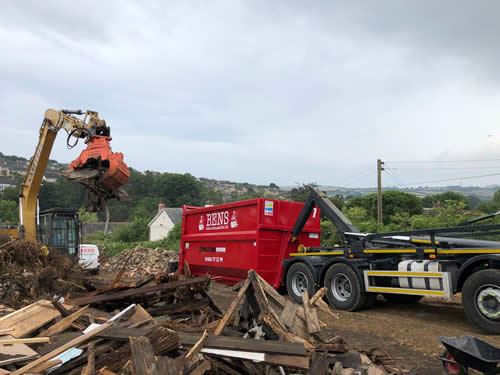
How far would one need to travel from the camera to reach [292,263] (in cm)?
962

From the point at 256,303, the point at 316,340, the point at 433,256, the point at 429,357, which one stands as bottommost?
the point at 429,357

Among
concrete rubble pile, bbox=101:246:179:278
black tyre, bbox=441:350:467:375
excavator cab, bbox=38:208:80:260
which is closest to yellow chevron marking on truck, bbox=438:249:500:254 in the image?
black tyre, bbox=441:350:467:375

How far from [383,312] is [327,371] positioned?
15.8 feet

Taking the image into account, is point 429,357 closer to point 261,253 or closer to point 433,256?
point 433,256

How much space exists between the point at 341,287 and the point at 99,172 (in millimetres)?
5386

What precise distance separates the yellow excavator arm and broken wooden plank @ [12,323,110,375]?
591cm

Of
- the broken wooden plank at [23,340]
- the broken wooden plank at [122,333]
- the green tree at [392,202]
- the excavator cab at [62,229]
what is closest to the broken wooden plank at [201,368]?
the broken wooden plank at [122,333]

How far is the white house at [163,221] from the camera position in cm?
5319

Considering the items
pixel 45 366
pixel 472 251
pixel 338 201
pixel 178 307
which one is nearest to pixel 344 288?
pixel 472 251

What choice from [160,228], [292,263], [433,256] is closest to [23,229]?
[292,263]

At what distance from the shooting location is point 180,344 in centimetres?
380

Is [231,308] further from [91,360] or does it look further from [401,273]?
[401,273]

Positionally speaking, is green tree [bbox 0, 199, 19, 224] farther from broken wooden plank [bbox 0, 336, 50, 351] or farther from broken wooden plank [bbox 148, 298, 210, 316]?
broken wooden plank [bbox 0, 336, 50, 351]

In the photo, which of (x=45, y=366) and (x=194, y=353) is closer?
(x=45, y=366)
